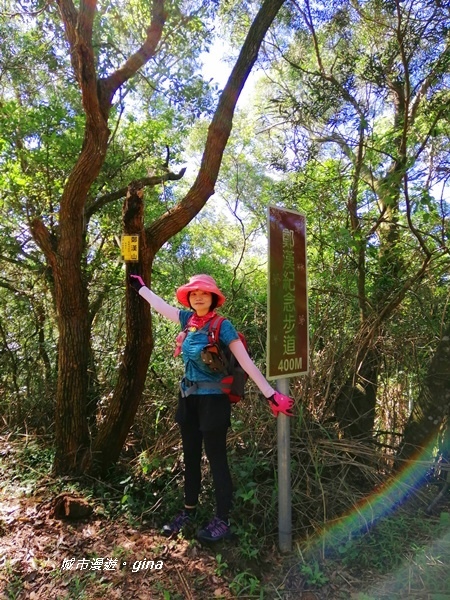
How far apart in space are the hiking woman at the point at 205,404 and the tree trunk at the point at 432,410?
1.50 m

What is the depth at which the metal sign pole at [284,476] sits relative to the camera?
258 cm

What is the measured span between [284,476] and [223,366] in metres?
0.78

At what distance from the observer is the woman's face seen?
2.80m

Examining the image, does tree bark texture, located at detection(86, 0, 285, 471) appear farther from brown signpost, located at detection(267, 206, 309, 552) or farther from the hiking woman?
brown signpost, located at detection(267, 206, 309, 552)

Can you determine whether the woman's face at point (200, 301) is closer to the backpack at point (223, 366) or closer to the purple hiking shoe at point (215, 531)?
the backpack at point (223, 366)

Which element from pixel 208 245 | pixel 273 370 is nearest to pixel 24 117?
pixel 273 370

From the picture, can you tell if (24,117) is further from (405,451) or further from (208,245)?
(208,245)

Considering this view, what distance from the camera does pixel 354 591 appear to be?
7.87ft

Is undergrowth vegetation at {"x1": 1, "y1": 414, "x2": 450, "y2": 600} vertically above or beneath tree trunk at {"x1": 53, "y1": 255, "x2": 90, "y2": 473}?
beneath

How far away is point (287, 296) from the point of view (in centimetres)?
264

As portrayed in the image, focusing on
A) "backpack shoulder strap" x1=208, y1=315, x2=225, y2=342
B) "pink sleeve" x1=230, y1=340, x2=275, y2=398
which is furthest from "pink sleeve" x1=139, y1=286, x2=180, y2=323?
"pink sleeve" x1=230, y1=340, x2=275, y2=398

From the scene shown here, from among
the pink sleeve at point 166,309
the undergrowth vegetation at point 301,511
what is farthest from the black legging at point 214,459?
the pink sleeve at point 166,309

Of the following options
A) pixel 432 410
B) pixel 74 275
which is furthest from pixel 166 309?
pixel 432 410

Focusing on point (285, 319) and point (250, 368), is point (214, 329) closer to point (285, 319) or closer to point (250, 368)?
point (250, 368)
